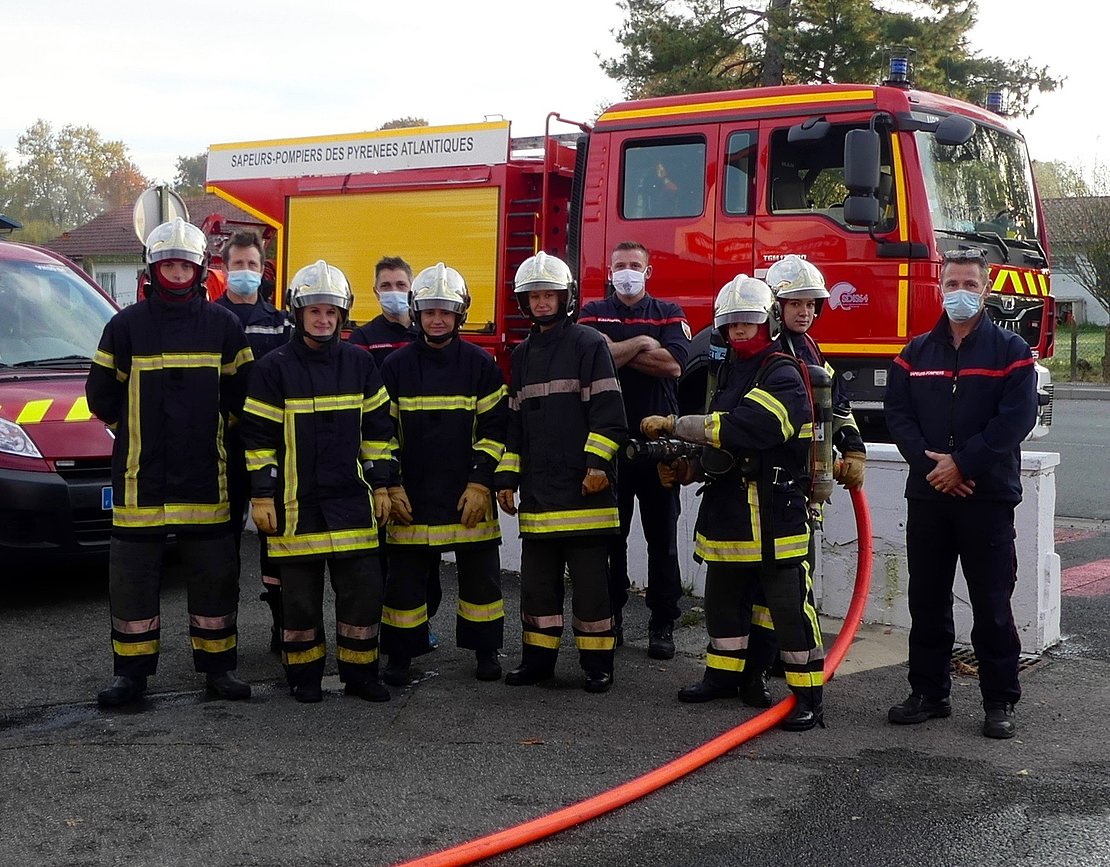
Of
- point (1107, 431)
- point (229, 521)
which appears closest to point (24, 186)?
point (1107, 431)

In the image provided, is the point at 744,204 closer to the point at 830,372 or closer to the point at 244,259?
the point at 830,372

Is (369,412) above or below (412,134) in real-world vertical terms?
below

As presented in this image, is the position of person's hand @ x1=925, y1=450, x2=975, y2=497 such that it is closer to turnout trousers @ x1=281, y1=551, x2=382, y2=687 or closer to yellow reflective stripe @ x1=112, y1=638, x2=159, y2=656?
turnout trousers @ x1=281, y1=551, x2=382, y2=687

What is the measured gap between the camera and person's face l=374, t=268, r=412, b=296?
5.98 meters

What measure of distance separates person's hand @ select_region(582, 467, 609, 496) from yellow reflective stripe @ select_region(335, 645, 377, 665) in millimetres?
1079

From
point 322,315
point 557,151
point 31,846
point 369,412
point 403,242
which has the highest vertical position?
point 557,151

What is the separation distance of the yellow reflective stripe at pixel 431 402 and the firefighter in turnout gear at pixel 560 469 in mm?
236

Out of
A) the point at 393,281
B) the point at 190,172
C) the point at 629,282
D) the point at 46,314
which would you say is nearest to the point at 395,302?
the point at 393,281

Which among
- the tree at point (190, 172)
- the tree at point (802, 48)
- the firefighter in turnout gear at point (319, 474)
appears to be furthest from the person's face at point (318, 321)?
the tree at point (190, 172)

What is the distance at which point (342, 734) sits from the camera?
4676 mm

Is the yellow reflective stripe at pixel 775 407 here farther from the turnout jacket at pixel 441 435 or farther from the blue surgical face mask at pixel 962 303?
the turnout jacket at pixel 441 435

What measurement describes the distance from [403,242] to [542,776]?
241 inches

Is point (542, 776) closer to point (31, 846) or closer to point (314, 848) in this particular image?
point (314, 848)

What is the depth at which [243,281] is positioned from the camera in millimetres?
6066
